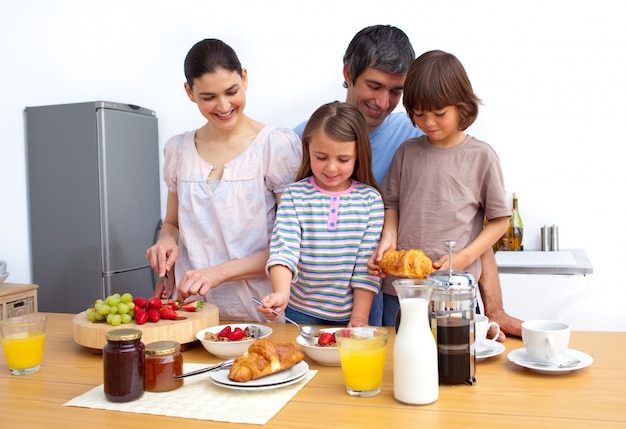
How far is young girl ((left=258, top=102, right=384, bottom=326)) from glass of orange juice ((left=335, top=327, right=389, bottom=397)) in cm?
61

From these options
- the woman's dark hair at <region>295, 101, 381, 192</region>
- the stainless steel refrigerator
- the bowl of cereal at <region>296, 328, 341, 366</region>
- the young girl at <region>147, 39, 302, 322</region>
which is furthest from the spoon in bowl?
the stainless steel refrigerator

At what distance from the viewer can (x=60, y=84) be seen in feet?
15.3

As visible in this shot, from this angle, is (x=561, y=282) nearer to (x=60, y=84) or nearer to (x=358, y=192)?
(x=358, y=192)

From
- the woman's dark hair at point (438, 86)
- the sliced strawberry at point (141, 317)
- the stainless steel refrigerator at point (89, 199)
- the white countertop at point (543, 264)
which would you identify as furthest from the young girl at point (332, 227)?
the stainless steel refrigerator at point (89, 199)

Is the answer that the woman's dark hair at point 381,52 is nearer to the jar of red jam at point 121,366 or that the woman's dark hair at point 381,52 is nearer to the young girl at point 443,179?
the young girl at point 443,179

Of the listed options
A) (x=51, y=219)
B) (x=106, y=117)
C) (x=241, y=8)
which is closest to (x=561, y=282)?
(x=241, y=8)

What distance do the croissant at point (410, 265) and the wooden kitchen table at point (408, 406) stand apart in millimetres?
245

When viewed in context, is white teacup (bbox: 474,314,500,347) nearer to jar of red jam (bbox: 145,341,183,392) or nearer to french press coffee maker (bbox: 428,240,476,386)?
french press coffee maker (bbox: 428,240,476,386)

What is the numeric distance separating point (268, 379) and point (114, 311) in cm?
54

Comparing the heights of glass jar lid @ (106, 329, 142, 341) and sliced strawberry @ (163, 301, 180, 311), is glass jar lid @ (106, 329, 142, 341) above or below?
above

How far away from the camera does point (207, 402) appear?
4.23 ft

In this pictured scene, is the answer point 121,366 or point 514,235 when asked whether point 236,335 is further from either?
point 514,235

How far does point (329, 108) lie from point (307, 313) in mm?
667

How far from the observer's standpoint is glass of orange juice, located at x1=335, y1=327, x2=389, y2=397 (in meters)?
1.27
